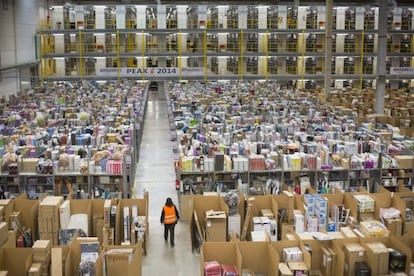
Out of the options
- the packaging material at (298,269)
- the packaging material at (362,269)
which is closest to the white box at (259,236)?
the packaging material at (298,269)

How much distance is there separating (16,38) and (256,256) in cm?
2390

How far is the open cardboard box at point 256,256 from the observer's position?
891cm

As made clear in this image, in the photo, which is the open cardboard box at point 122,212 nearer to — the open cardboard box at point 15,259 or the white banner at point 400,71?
the open cardboard box at point 15,259

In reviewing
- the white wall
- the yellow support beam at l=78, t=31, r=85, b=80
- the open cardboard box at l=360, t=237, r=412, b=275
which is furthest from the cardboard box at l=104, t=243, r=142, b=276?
the yellow support beam at l=78, t=31, r=85, b=80

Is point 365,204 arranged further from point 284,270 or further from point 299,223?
point 284,270

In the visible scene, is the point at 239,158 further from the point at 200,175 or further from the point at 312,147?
the point at 312,147

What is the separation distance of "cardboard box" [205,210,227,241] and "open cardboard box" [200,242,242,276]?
1841mm

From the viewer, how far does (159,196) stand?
1534 centimetres

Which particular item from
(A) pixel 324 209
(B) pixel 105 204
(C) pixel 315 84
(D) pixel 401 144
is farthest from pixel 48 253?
(C) pixel 315 84

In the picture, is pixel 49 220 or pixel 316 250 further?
pixel 49 220

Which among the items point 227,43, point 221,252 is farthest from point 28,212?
point 227,43

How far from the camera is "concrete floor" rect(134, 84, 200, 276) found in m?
10.8

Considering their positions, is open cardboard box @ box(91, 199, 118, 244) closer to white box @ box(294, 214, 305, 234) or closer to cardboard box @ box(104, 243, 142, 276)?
cardboard box @ box(104, 243, 142, 276)

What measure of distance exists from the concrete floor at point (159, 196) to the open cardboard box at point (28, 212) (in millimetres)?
2341
